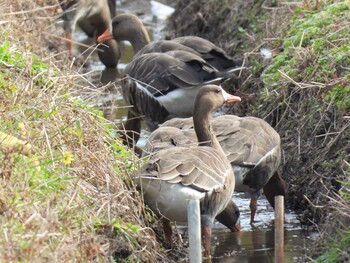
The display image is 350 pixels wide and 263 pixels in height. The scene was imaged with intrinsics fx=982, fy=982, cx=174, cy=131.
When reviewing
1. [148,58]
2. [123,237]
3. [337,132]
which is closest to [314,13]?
[148,58]

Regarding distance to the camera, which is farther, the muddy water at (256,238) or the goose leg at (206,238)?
the muddy water at (256,238)

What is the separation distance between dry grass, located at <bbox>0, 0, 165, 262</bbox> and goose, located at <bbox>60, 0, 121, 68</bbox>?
5.30m

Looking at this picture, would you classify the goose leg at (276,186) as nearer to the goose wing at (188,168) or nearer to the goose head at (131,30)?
the goose wing at (188,168)

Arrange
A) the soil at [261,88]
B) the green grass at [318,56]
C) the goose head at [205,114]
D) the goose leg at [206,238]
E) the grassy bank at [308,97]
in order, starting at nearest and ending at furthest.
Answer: the goose leg at [206,238] → the grassy bank at [308,97] → the goose head at [205,114] → the soil at [261,88] → the green grass at [318,56]

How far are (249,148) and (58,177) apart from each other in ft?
8.30

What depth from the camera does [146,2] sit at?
19.1 meters

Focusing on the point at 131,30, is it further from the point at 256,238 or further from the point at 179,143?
the point at 256,238

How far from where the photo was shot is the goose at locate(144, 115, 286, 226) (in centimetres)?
897

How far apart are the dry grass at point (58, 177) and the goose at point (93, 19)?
209 inches

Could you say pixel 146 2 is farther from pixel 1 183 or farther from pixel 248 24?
pixel 1 183

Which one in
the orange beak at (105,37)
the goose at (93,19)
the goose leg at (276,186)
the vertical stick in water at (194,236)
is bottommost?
the goose at (93,19)

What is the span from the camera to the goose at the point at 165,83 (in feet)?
35.6

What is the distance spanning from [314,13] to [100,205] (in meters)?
5.13

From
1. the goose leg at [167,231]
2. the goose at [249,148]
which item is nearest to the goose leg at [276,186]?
the goose at [249,148]
